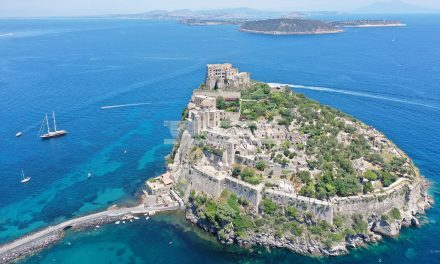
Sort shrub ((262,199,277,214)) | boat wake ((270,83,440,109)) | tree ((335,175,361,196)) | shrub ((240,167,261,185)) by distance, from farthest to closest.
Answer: boat wake ((270,83,440,109)), shrub ((240,167,261,185)), tree ((335,175,361,196)), shrub ((262,199,277,214))

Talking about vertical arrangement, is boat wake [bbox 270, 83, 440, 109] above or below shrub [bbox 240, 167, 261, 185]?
below

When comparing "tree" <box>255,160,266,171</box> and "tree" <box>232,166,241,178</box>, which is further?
"tree" <box>232,166,241,178</box>

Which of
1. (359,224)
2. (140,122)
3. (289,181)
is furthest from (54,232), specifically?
(140,122)

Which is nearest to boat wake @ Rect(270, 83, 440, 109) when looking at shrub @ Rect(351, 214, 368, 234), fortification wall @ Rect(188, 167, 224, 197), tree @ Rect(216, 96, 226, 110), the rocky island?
the rocky island

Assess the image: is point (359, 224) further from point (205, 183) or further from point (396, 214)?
point (205, 183)

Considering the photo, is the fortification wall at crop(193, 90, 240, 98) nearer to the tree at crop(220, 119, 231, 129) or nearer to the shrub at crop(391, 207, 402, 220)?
the tree at crop(220, 119, 231, 129)

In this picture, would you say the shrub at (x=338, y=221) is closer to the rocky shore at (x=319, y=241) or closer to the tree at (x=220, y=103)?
the rocky shore at (x=319, y=241)

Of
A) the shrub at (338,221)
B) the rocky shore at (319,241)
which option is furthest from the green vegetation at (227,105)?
the shrub at (338,221)
